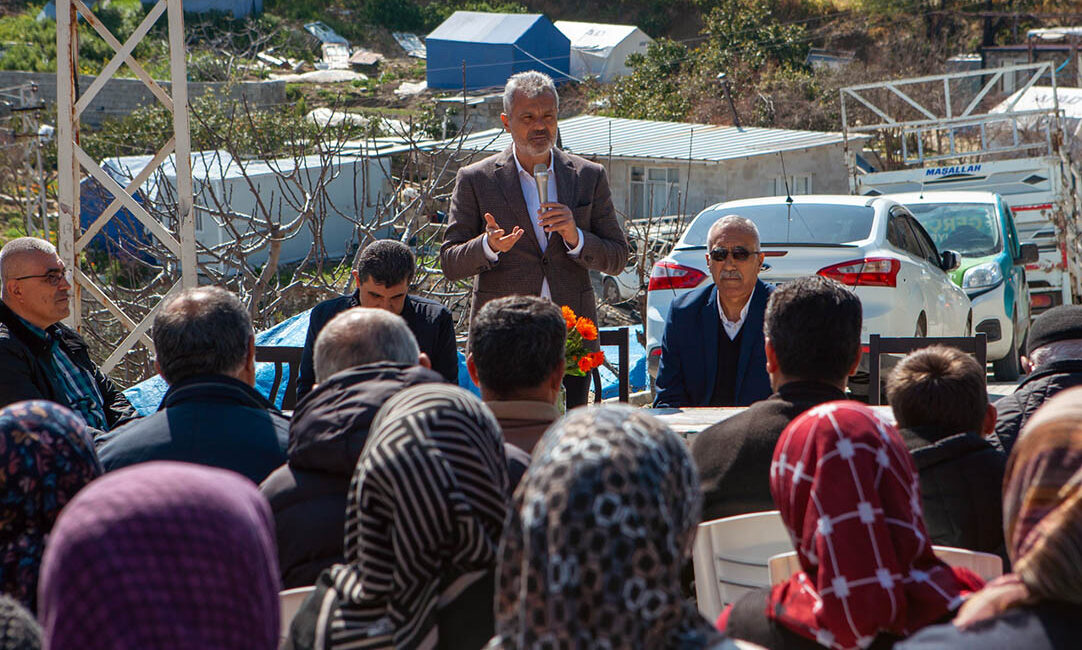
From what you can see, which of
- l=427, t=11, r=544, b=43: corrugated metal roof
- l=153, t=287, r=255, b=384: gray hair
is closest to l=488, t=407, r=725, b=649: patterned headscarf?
l=153, t=287, r=255, b=384: gray hair

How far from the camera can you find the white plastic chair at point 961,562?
101 inches

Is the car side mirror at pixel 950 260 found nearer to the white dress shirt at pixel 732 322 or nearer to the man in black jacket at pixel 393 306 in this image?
the white dress shirt at pixel 732 322

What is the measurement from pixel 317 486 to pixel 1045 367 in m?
2.33

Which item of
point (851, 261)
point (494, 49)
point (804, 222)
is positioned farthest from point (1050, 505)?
point (494, 49)

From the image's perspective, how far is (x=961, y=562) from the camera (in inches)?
102

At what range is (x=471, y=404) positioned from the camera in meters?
2.23

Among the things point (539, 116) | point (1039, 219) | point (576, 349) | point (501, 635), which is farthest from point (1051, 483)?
point (1039, 219)

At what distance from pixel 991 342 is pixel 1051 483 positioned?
9.97 metres

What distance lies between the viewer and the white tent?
4778cm

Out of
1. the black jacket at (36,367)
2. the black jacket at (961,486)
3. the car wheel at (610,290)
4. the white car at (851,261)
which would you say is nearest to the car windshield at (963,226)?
the white car at (851,261)

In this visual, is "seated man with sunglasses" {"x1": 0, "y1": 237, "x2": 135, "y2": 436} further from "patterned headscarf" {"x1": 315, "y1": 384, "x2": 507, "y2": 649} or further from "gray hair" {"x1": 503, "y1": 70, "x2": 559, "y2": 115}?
"patterned headscarf" {"x1": 315, "y1": 384, "x2": 507, "y2": 649}

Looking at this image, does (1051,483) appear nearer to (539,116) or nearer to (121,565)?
(121,565)

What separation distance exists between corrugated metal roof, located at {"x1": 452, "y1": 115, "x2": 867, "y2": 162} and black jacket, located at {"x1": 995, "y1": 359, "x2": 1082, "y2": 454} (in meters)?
21.3

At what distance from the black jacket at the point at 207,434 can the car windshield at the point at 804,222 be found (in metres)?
5.52
